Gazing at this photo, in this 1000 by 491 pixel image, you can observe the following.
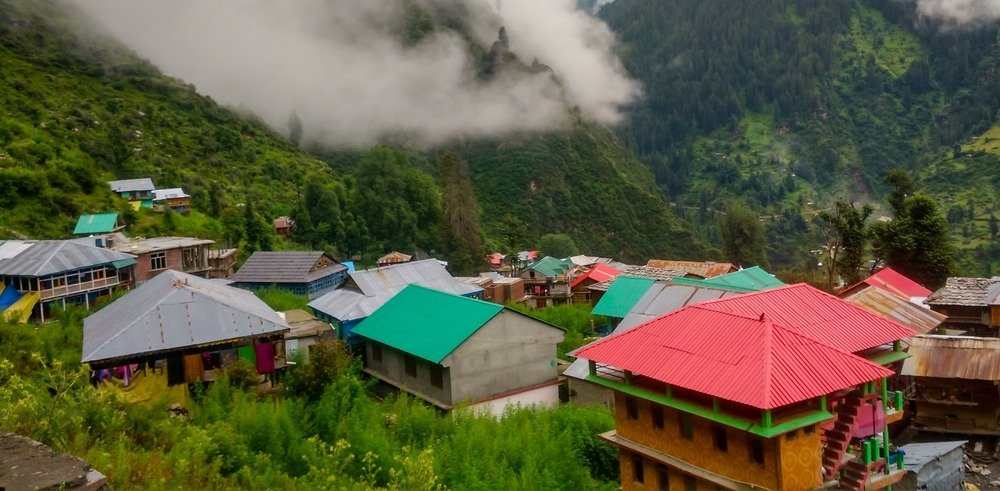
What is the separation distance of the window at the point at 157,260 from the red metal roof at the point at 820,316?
3078 cm

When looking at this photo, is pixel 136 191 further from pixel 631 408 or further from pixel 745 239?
pixel 745 239

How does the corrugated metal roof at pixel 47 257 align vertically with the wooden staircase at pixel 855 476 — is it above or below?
above

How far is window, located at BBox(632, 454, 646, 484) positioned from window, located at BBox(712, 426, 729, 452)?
2333 mm

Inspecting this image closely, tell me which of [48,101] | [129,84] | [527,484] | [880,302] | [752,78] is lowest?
[527,484]

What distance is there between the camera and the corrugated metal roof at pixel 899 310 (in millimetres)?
24734

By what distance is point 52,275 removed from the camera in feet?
88.7

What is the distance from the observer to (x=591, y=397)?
72.3 feet

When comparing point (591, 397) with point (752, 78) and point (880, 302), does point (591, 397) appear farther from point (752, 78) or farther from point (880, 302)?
point (752, 78)

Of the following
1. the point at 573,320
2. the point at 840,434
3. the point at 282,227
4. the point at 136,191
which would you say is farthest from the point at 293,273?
the point at 840,434

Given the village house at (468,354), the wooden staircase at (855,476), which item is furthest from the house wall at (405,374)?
the wooden staircase at (855,476)

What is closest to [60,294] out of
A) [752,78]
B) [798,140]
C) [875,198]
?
[875,198]

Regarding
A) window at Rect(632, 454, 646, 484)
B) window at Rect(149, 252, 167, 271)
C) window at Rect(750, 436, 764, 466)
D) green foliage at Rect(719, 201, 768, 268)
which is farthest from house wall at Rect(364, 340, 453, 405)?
green foliage at Rect(719, 201, 768, 268)

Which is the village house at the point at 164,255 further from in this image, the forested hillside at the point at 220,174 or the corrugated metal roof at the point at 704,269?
the corrugated metal roof at the point at 704,269

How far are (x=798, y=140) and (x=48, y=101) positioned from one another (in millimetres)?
136945
